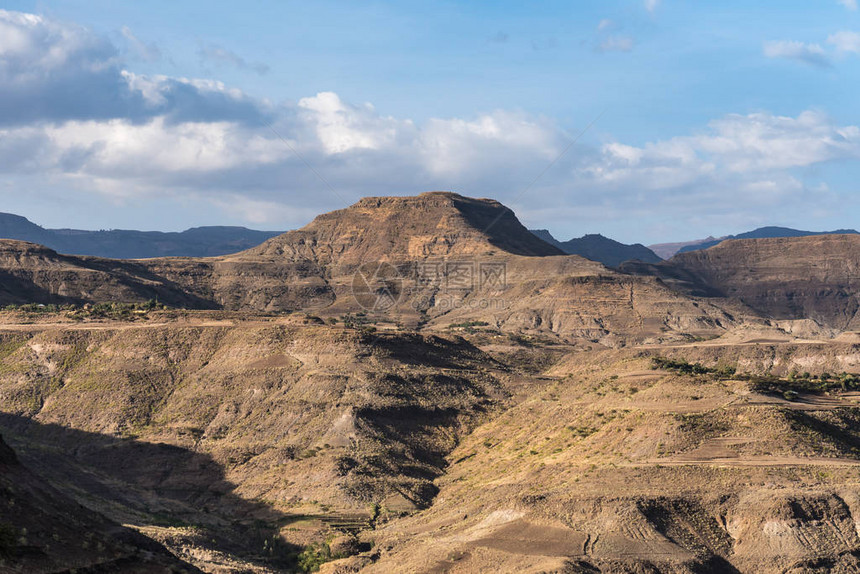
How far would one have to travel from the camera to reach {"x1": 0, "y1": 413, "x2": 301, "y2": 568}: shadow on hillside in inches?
2547

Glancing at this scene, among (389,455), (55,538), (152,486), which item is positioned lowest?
(152,486)

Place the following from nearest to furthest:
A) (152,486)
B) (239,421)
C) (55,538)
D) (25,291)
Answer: (55,538)
(152,486)
(239,421)
(25,291)

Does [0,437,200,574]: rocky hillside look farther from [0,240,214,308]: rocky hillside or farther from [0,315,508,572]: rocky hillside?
[0,240,214,308]: rocky hillside

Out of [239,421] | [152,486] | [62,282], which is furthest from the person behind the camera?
[62,282]

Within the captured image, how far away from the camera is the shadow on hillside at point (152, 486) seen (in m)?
64.7

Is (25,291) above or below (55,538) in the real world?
above

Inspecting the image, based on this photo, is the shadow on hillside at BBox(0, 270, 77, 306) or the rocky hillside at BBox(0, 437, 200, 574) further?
the shadow on hillside at BBox(0, 270, 77, 306)

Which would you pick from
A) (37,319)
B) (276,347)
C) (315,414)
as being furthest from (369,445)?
(37,319)

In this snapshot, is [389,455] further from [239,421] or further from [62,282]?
[62,282]

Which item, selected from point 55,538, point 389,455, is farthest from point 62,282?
point 55,538

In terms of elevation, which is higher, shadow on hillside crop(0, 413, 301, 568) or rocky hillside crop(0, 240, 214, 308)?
rocky hillside crop(0, 240, 214, 308)

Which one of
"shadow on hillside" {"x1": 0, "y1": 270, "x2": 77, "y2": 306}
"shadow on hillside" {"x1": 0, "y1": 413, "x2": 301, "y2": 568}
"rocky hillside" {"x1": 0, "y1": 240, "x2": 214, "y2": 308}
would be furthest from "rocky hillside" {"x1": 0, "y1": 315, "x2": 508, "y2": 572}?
"rocky hillside" {"x1": 0, "y1": 240, "x2": 214, "y2": 308}

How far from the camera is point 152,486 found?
8119 centimetres

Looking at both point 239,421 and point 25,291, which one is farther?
point 25,291
